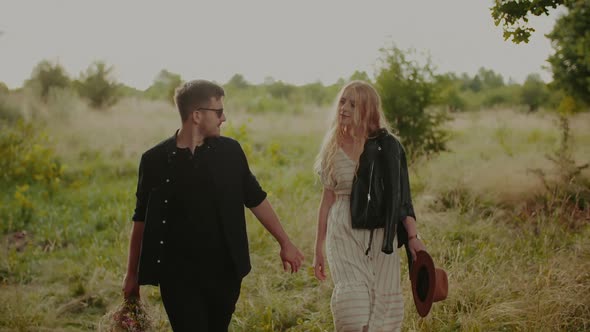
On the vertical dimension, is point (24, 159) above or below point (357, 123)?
below

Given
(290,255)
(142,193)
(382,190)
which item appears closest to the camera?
(142,193)

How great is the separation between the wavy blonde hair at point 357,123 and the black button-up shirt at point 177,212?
38.3 inches

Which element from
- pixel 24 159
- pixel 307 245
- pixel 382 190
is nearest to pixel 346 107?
pixel 382 190

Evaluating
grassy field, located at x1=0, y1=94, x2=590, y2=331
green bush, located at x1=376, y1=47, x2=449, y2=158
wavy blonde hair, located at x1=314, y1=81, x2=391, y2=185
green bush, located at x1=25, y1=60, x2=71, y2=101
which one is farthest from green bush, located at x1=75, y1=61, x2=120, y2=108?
wavy blonde hair, located at x1=314, y1=81, x2=391, y2=185

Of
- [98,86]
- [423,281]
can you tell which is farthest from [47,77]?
[423,281]

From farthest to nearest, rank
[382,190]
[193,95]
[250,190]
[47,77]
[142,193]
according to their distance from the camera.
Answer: [47,77] < [382,190] < [250,190] < [142,193] < [193,95]

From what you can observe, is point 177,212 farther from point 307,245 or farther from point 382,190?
point 307,245

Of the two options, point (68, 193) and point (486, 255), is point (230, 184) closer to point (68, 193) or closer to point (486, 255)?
point (486, 255)

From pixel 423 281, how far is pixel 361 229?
1.61ft

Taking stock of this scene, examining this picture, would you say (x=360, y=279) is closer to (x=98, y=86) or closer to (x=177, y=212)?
(x=177, y=212)

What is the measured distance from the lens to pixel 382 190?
11.6ft

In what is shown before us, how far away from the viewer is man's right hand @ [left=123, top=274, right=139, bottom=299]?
317cm

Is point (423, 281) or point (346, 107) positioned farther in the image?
point (346, 107)

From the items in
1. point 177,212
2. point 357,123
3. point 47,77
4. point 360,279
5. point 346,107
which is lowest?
point 360,279
